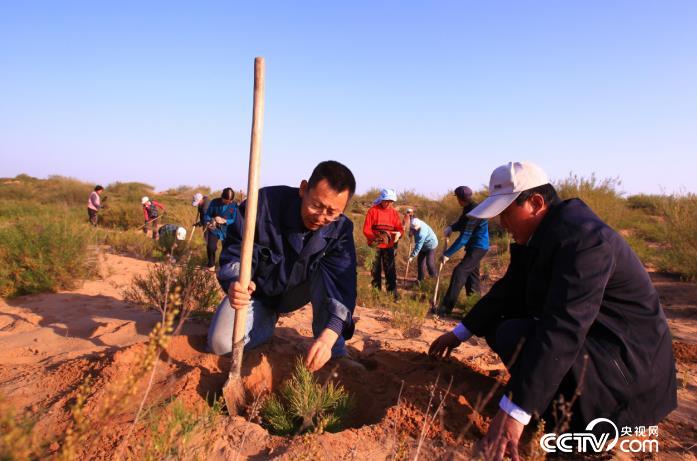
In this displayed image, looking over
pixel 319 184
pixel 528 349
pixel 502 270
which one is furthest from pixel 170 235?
pixel 528 349

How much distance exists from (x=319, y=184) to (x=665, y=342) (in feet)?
6.75

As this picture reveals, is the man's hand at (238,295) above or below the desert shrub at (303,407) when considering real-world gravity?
above

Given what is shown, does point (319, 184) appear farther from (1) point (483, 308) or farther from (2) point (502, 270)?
(2) point (502, 270)

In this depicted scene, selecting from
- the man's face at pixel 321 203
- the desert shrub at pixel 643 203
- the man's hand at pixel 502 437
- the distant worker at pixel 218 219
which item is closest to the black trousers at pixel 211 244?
the distant worker at pixel 218 219

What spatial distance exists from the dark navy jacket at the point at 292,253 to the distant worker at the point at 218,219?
5.14m

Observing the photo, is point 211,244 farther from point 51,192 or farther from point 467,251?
point 51,192

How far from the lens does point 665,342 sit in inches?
87.9

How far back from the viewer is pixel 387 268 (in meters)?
7.34

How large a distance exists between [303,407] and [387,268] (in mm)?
Answer: 4923

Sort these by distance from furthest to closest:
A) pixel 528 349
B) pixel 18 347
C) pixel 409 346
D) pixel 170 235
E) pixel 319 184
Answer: pixel 170 235 → pixel 409 346 → pixel 18 347 → pixel 319 184 → pixel 528 349

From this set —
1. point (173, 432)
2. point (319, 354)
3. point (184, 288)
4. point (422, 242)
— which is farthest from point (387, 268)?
point (173, 432)

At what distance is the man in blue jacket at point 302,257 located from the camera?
9.42 feet

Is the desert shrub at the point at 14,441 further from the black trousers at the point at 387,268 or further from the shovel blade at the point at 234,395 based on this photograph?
the black trousers at the point at 387,268

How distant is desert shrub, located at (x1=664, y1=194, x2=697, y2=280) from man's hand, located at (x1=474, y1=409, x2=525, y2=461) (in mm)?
8967
